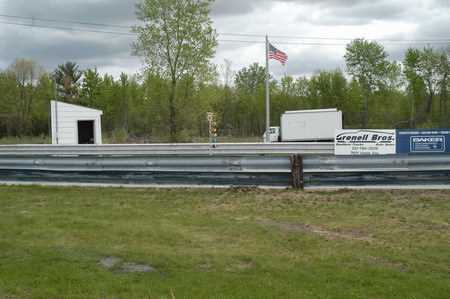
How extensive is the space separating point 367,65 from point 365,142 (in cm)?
5513

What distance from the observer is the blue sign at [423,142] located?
1104cm

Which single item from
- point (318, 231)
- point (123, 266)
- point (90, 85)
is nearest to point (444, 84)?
point (90, 85)

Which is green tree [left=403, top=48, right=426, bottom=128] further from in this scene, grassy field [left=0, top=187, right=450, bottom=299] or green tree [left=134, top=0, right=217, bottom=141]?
grassy field [left=0, top=187, right=450, bottom=299]

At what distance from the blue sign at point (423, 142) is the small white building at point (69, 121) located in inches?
1023

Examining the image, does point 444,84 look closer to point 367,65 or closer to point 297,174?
point 367,65

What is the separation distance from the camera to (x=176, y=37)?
36.8 metres

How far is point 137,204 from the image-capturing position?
33.0ft

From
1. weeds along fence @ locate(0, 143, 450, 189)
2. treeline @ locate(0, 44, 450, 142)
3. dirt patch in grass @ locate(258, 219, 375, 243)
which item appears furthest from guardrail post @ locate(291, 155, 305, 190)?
treeline @ locate(0, 44, 450, 142)

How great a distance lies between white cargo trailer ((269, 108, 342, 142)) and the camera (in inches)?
1464

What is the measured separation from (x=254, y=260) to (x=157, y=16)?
109 ft

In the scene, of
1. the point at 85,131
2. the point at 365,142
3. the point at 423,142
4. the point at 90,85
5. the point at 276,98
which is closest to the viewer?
the point at 423,142

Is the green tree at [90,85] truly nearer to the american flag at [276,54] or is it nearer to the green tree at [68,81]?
the green tree at [68,81]

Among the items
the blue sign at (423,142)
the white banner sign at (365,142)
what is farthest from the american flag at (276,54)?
the blue sign at (423,142)

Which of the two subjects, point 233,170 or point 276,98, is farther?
point 276,98
